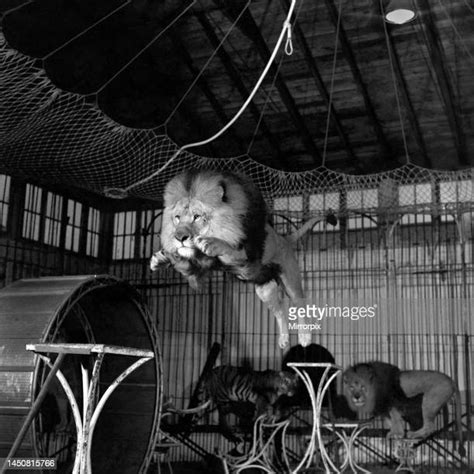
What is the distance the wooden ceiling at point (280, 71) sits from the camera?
20.0 ft

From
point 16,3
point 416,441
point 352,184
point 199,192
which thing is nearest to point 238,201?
point 199,192

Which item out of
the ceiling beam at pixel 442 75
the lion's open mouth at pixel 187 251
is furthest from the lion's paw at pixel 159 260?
the ceiling beam at pixel 442 75

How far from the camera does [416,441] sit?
19.4ft

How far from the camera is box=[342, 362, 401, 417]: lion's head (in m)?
6.12

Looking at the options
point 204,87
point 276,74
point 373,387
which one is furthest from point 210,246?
point 204,87

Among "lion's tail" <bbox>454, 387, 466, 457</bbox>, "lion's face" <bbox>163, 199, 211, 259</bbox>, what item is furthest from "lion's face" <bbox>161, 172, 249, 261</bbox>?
"lion's tail" <bbox>454, 387, 466, 457</bbox>

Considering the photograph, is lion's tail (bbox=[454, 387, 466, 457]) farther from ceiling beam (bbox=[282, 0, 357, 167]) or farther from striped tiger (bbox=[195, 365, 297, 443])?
ceiling beam (bbox=[282, 0, 357, 167])

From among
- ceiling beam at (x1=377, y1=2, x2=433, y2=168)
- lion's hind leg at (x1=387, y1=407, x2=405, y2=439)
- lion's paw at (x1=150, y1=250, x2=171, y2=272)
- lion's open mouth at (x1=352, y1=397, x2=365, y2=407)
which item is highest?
ceiling beam at (x1=377, y1=2, x2=433, y2=168)

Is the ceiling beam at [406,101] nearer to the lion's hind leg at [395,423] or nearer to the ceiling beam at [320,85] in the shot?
the ceiling beam at [320,85]

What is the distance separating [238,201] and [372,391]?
306 cm

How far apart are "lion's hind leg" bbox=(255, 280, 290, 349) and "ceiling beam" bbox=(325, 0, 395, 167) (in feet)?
9.53

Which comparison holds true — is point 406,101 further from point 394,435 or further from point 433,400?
point 394,435

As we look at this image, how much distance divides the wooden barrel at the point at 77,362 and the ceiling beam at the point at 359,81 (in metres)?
3.23

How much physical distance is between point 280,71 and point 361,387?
3.14 metres
